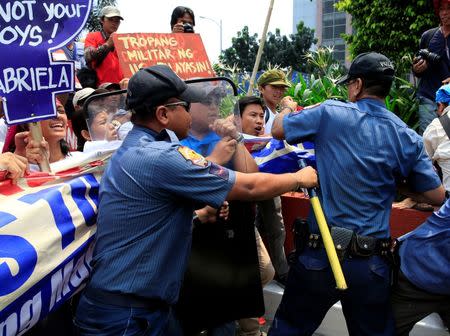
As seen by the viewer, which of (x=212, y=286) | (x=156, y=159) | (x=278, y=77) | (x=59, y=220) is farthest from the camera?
(x=278, y=77)

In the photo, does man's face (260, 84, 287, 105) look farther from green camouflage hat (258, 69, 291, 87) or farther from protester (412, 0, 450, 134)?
protester (412, 0, 450, 134)

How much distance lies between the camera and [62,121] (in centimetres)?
321

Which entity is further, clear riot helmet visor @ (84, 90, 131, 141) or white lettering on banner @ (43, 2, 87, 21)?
clear riot helmet visor @ (84, 90, 131, 141)

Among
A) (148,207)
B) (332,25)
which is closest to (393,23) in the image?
(148,207)

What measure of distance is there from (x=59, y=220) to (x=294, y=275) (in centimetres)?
133

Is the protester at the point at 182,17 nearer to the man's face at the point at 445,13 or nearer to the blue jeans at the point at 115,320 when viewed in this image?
the man's face at the point at 445,13

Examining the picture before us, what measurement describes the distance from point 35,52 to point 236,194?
1166 mm

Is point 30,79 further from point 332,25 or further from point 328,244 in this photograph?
point 332,25

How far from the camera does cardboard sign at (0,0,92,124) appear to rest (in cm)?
243

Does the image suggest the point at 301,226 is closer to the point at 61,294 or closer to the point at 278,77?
the point at 61,294

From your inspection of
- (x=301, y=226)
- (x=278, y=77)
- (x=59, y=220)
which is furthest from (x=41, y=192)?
(x=278, y=77)

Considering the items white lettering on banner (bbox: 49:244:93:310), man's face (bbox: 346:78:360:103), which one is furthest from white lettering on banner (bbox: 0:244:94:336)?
man's face (bbox: 346:78:360:103)

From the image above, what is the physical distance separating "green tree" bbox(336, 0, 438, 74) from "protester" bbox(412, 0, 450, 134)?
7.27 meters

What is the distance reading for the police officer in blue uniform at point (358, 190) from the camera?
283 centimetres
